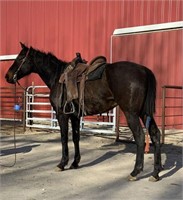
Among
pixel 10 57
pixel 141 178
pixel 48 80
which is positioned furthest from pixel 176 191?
pixel 10 57

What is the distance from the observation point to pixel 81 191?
414 cm

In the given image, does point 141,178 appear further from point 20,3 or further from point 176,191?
point 20,3

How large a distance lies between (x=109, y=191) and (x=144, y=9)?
285 inches

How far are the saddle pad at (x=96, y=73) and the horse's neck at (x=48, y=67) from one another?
80 centimetres

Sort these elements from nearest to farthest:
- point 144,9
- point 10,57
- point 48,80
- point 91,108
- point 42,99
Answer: point 91,108
point 48,80
point 144,9
point 42,99
point 10,57

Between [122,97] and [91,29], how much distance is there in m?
7.25

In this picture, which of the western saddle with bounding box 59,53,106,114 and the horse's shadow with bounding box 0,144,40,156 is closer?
the western saddle with bounding box 59,53,106,114

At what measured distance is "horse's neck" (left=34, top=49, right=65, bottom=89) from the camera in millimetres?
5615

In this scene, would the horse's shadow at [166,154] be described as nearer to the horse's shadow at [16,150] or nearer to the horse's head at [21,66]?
the horse's shadow at [16,150]

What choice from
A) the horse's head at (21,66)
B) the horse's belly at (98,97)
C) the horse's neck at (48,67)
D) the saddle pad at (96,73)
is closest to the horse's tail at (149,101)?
the horse's belly at (98,97)

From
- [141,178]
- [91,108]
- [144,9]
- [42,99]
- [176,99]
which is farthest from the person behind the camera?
[42,99]

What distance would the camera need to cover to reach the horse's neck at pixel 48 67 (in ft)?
18.4

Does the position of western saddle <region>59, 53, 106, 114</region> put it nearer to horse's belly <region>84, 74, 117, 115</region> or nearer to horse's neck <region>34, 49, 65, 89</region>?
horse's belly <region>84, 74, 117, 115</region>

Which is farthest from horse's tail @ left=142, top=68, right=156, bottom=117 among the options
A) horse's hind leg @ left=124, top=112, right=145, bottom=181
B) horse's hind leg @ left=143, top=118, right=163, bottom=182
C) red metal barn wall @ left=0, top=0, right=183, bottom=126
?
red metal barn wall @ left=0, top=0, right=183, bottom=126
